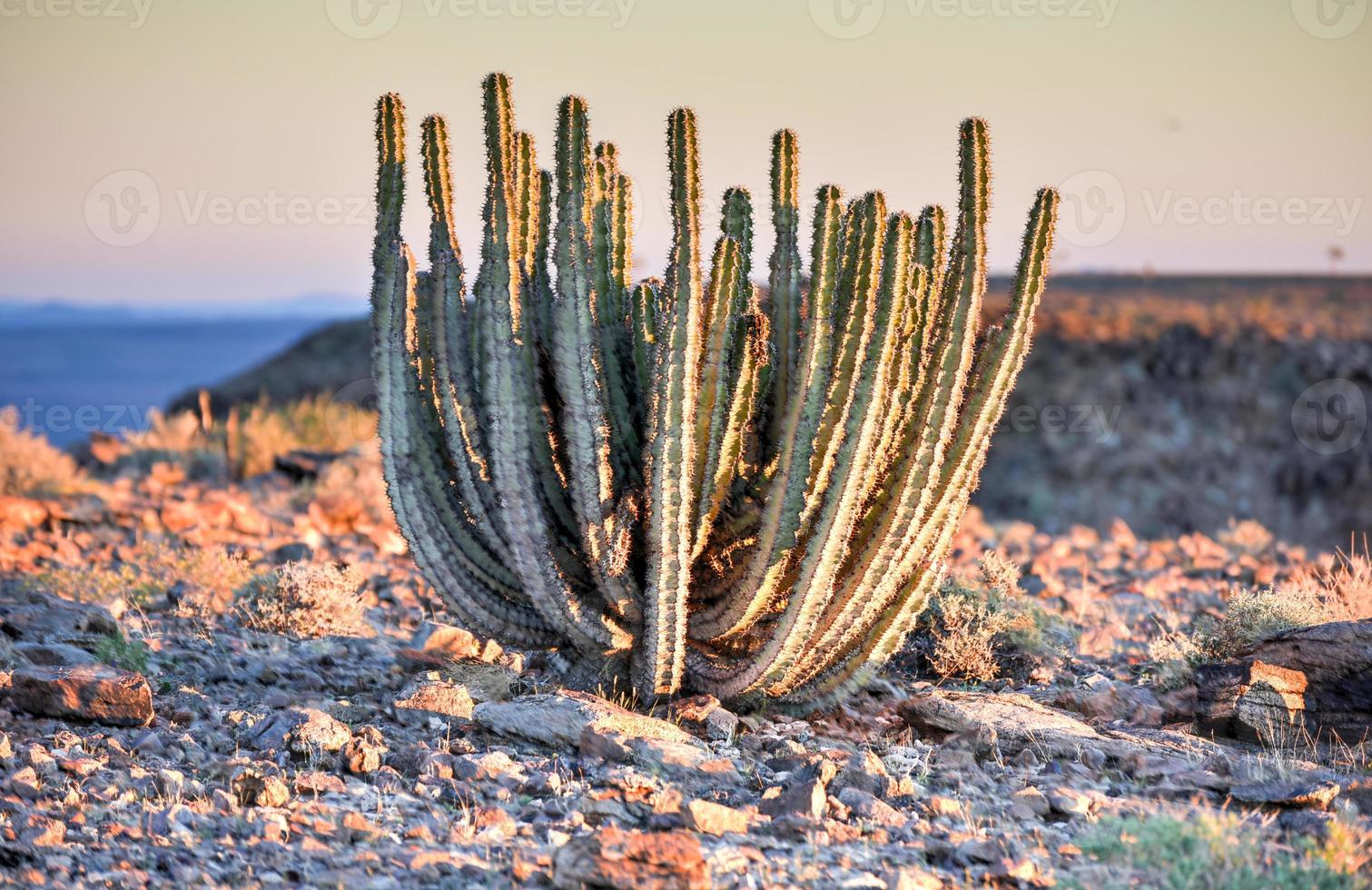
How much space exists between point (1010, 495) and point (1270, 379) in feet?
26.2

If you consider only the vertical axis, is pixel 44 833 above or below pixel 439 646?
below

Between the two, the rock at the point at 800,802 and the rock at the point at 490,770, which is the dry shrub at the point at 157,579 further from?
the rock at the point at 800,802

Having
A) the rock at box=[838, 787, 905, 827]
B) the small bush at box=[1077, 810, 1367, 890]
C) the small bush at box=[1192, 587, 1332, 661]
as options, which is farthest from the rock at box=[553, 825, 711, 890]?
the small bush at box=[1192, 587, 1332, 661]

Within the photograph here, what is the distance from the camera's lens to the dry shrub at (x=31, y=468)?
35.5 feet

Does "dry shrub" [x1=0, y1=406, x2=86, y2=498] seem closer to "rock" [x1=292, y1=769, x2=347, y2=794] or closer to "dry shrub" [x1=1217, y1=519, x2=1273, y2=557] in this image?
"rock" [x1=292, y1=769, x2=347, y2=794]

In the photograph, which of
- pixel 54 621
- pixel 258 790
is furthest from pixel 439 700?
pixel 54 621

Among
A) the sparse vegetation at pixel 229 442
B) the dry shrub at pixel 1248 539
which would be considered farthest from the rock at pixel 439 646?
the dry shrub at pixel 1248 539

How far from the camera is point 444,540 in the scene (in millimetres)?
5797

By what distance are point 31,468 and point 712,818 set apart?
358 inches

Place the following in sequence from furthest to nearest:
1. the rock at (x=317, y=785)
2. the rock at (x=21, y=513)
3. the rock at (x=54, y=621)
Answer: the rock at (x=21, y=513), the rock at (x=54, y=621), the rock at (x=317, y=785)

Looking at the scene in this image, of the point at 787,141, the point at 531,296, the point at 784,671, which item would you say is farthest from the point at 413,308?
the point at 784,671

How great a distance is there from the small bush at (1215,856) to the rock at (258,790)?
2723 mm

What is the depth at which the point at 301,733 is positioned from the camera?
4934 millimetres

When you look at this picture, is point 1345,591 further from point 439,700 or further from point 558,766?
point 439,700
